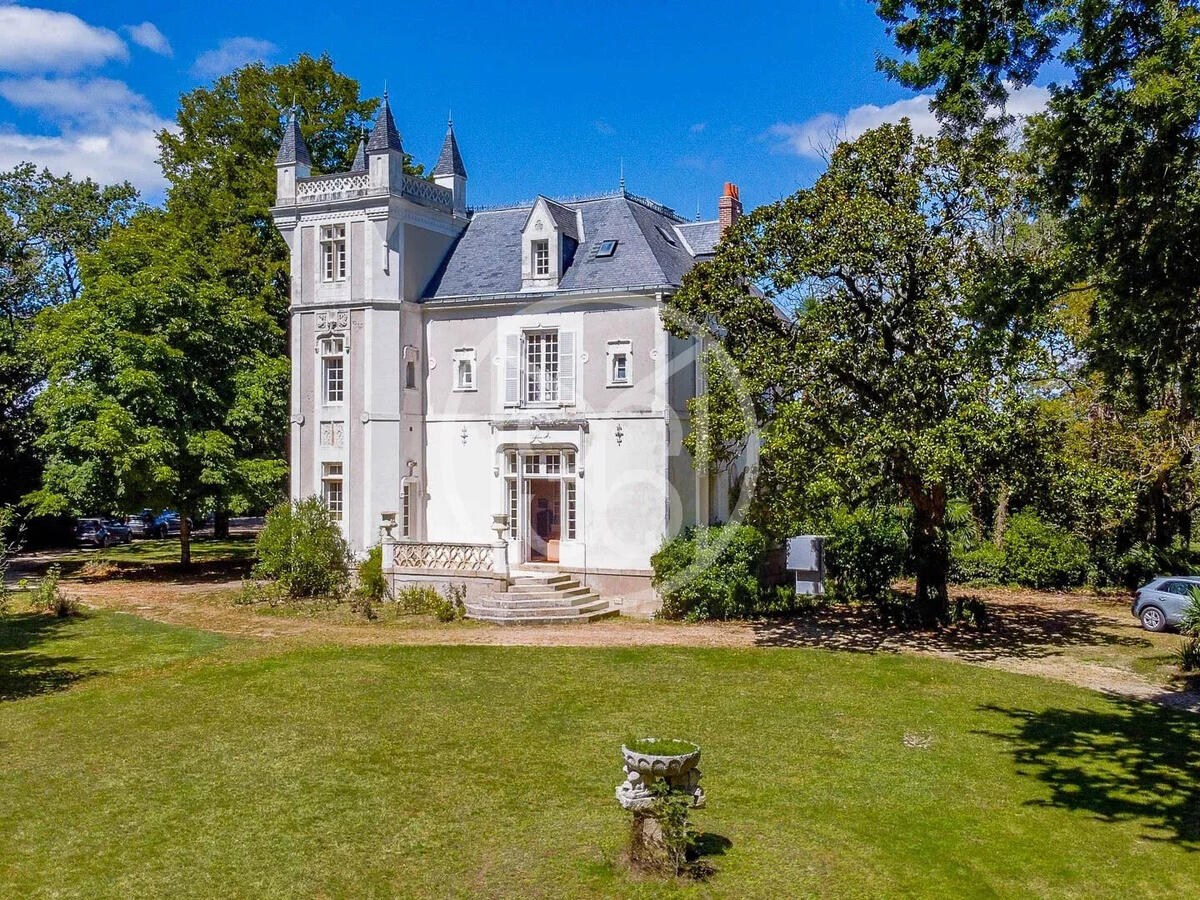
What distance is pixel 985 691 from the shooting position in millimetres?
15812

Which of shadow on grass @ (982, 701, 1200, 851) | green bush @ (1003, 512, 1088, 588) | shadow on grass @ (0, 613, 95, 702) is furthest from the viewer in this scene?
green bush @ (1003, 512, 1088, 588)

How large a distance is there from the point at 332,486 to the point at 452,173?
9694 millimetres

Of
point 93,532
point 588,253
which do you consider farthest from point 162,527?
point 588,253

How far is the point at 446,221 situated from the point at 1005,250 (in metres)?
15.2

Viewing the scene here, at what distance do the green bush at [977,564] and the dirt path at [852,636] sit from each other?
392 cm

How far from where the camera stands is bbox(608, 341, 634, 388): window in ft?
79.7

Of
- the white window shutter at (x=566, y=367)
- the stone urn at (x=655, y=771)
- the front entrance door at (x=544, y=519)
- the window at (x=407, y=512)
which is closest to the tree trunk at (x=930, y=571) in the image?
the white window shutter at (x=566, y=367)

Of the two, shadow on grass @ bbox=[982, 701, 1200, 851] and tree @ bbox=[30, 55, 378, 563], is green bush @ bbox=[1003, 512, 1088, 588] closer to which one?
shadow on grass @ bbox=[982, 701, 1200, 851]

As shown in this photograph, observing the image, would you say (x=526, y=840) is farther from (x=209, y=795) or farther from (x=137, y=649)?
(x=137, y=649)

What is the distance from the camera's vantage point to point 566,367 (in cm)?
2503

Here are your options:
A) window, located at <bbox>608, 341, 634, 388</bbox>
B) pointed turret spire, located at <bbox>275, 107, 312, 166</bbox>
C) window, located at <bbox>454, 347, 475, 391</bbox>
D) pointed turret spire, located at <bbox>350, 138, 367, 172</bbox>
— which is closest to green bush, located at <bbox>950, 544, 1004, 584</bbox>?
window, located at <bbox>608, 341, 634, 388</bbox>

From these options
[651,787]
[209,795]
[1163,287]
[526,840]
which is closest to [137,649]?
[209,795]

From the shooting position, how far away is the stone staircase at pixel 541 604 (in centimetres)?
2238

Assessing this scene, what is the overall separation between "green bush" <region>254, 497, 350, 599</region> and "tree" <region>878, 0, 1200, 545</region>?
1791 centimetres
